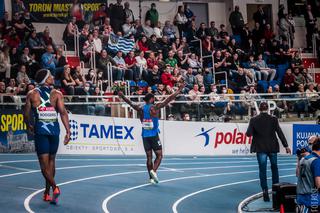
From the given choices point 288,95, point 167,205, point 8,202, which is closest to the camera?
point 8,202

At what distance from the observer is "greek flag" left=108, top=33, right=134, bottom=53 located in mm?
26281

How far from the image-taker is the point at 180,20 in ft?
98.9

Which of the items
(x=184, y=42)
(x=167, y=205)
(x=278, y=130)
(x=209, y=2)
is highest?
(x=209, y=2)

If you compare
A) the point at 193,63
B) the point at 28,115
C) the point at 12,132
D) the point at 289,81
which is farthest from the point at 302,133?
the point at 28,115

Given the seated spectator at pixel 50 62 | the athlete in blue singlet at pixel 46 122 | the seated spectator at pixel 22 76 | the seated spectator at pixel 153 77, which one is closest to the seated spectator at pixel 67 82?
the seated spectator at pixel 50 62

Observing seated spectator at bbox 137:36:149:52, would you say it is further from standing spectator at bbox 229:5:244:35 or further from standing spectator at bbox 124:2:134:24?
standing spectator at bbox 229:5:244:35

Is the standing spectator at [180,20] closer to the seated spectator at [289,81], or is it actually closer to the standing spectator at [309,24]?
the seated spectator at [289,81]

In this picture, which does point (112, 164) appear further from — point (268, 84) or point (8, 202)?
point (268, 84)

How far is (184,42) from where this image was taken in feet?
93.0

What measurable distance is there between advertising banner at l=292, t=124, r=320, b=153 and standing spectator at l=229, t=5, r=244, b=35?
9.01 m

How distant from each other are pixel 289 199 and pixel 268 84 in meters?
15.3

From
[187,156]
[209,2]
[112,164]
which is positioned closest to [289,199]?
[112,164]

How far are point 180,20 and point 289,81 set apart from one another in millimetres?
4980

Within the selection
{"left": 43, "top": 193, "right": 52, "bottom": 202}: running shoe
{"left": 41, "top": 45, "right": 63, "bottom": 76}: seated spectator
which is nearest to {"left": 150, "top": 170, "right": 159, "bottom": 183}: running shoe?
{"left": 43, "top": 193, "right": 52, "bottom": 202}: running shoe
